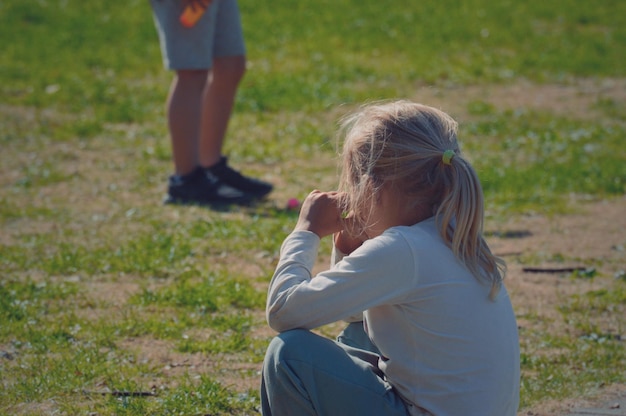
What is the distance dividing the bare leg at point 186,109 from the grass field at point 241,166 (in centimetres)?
43

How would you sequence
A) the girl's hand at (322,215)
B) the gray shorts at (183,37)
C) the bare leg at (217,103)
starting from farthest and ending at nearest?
1. the bare leg at (217,103)
2. the gray shorts at (183,37)
3. the girl's hand at (322,215)

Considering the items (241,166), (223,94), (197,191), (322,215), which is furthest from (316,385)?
Answer: (241,166)

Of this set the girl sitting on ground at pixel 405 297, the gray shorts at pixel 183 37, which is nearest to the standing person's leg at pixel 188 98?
the gray shorts at pixel 183 37

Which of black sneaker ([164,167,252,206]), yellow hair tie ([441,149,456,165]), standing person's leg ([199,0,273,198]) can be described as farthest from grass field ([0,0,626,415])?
yellow hair tie ([441,149,456,165])

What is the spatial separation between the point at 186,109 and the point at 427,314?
144 inches

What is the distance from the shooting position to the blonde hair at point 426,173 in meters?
2.55

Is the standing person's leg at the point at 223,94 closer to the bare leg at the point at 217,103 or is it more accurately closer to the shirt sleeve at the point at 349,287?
the bare leg at the point at 217,103

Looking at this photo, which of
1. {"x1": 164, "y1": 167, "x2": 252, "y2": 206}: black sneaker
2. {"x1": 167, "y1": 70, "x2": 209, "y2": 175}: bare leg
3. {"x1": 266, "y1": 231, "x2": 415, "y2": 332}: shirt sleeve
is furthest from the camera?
{"x1": 164, "y1": 167, "x2": 252, "y2": 206}: black sneaker

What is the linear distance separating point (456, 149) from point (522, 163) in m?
4.47

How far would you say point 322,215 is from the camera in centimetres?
281

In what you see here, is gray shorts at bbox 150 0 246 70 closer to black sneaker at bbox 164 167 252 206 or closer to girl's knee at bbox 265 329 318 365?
black sneaker at bbox 164 167 252 206

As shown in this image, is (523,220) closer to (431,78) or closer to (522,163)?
(522,163)

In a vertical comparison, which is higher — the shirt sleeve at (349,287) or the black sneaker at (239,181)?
the shirt sleeve at (349,287)

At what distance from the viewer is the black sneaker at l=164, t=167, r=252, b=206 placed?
6008 millimetres
